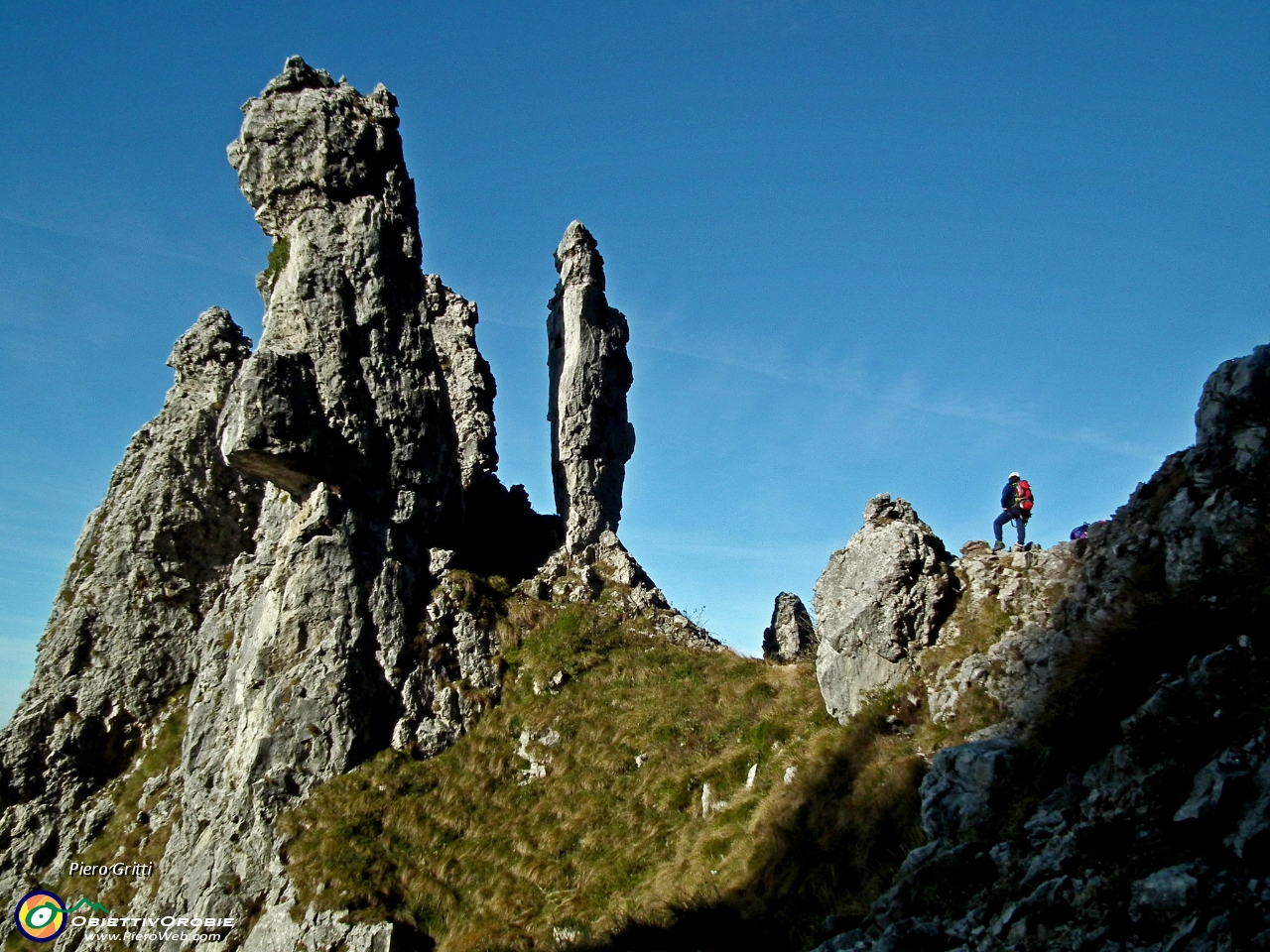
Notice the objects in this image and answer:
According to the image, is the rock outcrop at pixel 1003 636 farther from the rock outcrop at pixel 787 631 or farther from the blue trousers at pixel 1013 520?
the rock outcrop at pixel 787 631

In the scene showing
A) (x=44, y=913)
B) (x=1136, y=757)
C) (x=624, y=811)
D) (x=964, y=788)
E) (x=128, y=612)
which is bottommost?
(x=44, y=913)

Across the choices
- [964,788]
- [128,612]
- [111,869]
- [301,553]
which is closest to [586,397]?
[301,553]

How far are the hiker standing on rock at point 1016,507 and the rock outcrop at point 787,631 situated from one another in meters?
10.1

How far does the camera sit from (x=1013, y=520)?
22.0m

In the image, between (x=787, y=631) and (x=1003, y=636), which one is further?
(x=787, y=631)

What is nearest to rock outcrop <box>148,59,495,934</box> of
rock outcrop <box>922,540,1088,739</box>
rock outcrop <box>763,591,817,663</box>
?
rock outcrop <box>763,591,817,663</box>

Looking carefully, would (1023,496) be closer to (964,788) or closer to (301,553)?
(964,788)

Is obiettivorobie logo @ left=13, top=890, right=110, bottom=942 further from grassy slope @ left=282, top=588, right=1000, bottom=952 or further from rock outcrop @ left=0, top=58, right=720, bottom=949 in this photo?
grassy slope @ left=282, top=588, right=1000, bottom=952

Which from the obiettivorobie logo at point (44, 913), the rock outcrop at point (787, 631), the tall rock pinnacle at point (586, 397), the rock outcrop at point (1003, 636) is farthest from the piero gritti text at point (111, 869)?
the rock outcrop at point (1003, 636)

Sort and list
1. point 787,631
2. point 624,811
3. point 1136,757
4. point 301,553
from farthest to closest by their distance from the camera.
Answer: point 787,631 → point 301,553 → point 624,811 → point 1136,757

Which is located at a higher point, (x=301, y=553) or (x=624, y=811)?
(x=301, y=553)

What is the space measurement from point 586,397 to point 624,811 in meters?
17.6

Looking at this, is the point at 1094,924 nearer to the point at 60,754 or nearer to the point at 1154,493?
the point at 1154,493

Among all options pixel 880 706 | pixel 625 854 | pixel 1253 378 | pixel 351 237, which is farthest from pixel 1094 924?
pixel 351 237
